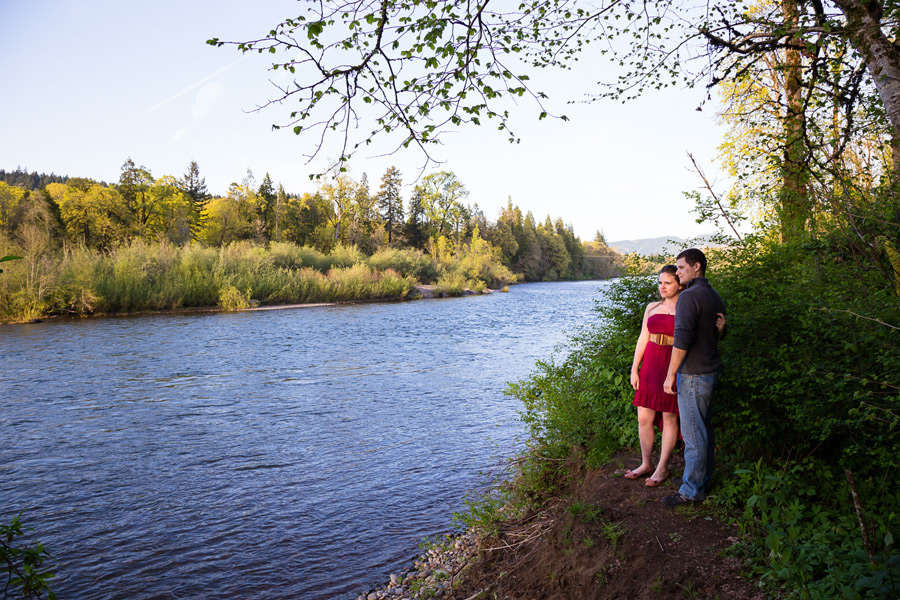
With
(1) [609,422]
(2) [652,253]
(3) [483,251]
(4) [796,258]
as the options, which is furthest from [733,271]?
(3) [483,251]

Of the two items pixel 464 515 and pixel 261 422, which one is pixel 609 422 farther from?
pixel 261 422

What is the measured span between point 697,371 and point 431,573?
9.42ft

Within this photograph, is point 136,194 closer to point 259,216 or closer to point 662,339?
point 259,216

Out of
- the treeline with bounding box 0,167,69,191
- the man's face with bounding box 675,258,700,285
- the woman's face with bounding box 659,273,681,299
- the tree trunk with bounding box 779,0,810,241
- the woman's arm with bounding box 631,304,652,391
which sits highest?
the treeline with bounding box 0,167,69,191

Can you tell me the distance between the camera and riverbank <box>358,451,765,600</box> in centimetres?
340

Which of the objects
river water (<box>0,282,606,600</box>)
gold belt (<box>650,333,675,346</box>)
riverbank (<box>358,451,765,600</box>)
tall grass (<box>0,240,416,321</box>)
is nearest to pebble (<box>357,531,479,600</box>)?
riverbank (<box>358,451,765,600</box>)

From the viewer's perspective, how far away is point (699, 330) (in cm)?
420

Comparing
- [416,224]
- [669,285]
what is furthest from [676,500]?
[416,224]

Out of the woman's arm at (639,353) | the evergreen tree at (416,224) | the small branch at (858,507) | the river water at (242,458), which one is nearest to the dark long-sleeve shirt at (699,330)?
the woman's arm at (639,353)

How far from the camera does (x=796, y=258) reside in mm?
5523

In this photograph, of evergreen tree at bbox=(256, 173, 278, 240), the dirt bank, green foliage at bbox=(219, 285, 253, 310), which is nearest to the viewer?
the dirt bank

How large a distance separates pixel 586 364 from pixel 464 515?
2.43 metres

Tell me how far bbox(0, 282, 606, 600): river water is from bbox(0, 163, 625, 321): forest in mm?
3661

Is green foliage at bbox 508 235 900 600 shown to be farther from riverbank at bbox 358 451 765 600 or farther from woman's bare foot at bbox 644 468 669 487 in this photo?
woman's bare foot at bbox 644 468 669 487
